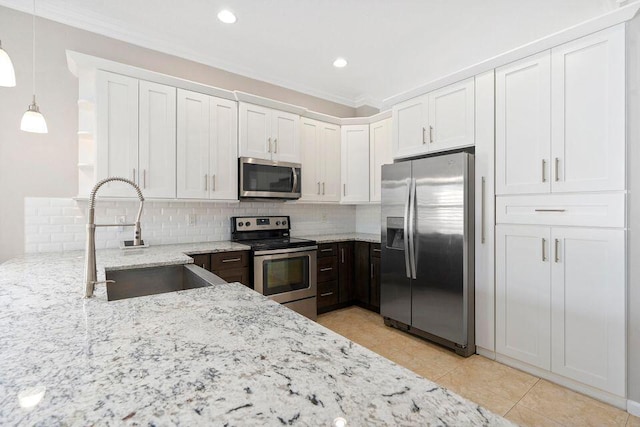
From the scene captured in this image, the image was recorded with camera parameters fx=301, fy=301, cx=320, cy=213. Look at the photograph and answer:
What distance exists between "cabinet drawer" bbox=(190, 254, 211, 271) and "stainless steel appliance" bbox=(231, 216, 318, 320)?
41 cm

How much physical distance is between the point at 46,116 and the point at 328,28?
255 cm

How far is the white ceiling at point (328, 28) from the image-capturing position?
2.44 meters

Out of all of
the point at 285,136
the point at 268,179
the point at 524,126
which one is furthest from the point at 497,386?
the point at 285,136

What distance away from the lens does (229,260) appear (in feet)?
9.24

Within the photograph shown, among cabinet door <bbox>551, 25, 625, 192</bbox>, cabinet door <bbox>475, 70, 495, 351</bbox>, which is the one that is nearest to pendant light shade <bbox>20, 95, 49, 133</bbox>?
cabinet door <bbox>475, 70, 495, 351</bbox>

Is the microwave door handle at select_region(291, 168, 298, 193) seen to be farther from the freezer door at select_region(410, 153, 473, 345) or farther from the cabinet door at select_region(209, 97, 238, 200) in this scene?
the freezer door at select_region(410, 153, 473, 345)

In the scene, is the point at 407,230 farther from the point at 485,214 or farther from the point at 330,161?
the point at 330,161

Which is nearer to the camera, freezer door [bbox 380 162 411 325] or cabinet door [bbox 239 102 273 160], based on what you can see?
freezer door [bbox 380 162 411 325]

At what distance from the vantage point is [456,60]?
3.32 metres

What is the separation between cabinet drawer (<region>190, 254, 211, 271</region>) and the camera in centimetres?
264

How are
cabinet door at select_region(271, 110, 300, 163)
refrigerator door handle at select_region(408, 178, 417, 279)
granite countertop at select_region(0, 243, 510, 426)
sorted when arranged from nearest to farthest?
granite countertop at select_region(0, 243, 510, 426), refrigerator door handle at select_region(408, 178, 417, 279), cabinet door at select_region(271, 110, 300, 163)

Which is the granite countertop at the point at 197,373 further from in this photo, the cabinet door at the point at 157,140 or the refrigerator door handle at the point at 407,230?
the refrigerator door handle at the point at 407,230

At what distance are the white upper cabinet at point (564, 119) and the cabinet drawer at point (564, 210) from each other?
58 mm

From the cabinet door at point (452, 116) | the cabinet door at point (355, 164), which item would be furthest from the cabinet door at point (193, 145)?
the cabinet door at point (452, 116)
